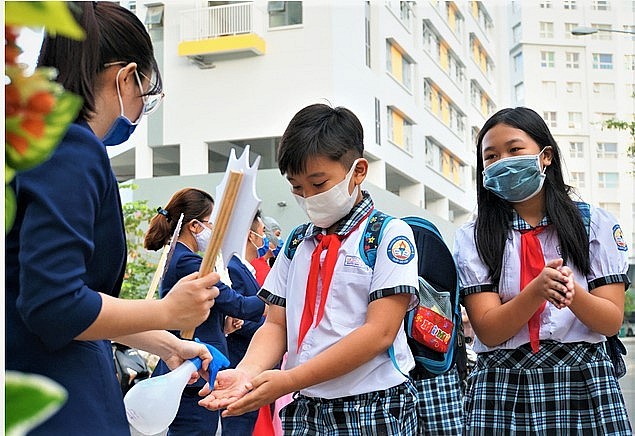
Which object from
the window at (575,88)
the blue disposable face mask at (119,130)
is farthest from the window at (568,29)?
the blue disposable face mask at (119,130)

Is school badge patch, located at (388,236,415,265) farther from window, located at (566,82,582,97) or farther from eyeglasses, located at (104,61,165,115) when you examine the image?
window, located at (566,82,582,97)

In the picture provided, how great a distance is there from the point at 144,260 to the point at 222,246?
15781 mm

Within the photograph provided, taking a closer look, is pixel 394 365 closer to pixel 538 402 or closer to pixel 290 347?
pixel 290 347

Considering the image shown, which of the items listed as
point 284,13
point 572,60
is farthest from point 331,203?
point 572,60

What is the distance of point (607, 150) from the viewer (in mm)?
52281

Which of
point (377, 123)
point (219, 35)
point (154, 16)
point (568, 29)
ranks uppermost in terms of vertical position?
point (568, 29)

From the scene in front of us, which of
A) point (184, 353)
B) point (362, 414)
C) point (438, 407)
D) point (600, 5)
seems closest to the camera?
point (184, 353)

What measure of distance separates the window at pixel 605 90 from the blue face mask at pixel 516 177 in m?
49.2

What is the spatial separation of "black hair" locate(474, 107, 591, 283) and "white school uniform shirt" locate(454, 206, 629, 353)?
2 cm

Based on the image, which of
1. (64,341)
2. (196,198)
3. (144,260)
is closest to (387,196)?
(144,260)

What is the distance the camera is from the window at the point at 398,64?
24.7m

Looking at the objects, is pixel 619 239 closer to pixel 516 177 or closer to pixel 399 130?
pixel 516 177

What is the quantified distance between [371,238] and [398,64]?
23800mm

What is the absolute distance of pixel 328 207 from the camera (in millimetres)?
2389
